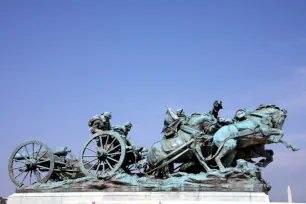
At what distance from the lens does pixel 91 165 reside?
17.7m

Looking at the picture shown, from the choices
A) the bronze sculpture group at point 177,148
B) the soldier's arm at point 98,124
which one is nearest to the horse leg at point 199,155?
the bronze sculpture group at point 177,148

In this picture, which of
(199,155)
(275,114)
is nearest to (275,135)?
(275,114)

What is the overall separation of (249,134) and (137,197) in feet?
13.6

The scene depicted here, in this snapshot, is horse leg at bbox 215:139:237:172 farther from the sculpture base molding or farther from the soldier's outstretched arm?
the sculpture base molding

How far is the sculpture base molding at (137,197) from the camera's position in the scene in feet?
49.8

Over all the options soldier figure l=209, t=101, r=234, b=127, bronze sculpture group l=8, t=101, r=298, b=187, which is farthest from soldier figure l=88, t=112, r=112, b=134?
soldier figure l=209, t=101, r=234, b=127

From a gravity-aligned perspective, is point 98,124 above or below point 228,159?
above

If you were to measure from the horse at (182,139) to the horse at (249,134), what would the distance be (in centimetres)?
48

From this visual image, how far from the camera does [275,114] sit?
668 inches

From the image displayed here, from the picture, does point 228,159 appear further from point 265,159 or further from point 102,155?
point 102,155

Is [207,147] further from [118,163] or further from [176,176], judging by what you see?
[118,163]

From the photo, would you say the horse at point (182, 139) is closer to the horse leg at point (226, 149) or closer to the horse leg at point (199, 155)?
the horse leg at point (199, 155)

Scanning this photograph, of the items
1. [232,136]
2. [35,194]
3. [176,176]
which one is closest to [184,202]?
[176,176]

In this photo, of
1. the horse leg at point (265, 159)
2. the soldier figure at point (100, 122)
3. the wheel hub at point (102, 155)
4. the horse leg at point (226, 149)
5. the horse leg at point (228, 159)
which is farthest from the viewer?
the soldier figure at point (100, 122)
